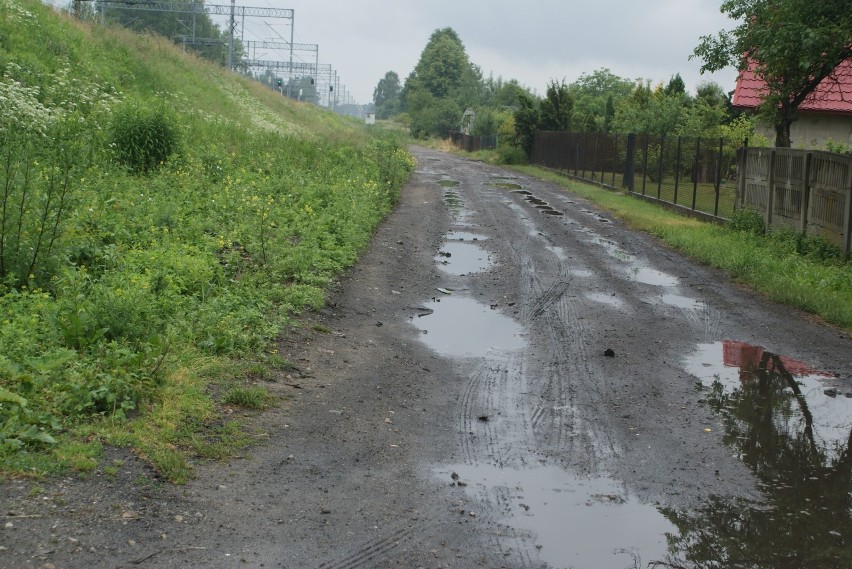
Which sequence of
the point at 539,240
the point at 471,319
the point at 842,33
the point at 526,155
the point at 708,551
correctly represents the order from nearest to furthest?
the point at 708,551, the point at 471,319, the point at 842,33, the point at 539,240, the point at 526,155

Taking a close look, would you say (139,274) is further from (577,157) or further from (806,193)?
(577,157)

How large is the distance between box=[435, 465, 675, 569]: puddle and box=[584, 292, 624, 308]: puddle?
225 inches

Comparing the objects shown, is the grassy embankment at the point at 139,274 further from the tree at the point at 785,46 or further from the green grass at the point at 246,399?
the tree at the point at 785,46

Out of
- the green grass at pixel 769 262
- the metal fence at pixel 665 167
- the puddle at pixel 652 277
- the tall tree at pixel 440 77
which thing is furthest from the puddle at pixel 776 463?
the tall tree at pixel 440 77

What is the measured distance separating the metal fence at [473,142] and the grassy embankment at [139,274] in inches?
1831

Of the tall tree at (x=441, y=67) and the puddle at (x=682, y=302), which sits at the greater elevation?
the tall tree at (x=441, y=67)

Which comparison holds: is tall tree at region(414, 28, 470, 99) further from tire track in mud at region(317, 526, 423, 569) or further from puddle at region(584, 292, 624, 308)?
tire track in mud at region(317, 526, 423, 569)

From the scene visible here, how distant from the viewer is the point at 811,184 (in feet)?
51.9

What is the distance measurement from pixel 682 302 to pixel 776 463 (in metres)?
5.67

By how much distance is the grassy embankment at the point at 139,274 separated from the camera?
18.3ft

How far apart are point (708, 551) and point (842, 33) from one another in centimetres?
1209

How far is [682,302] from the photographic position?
1139 centimetres

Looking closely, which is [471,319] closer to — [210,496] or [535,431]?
[535,431]

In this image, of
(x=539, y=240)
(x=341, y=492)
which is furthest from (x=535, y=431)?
(x=539, y=240)
